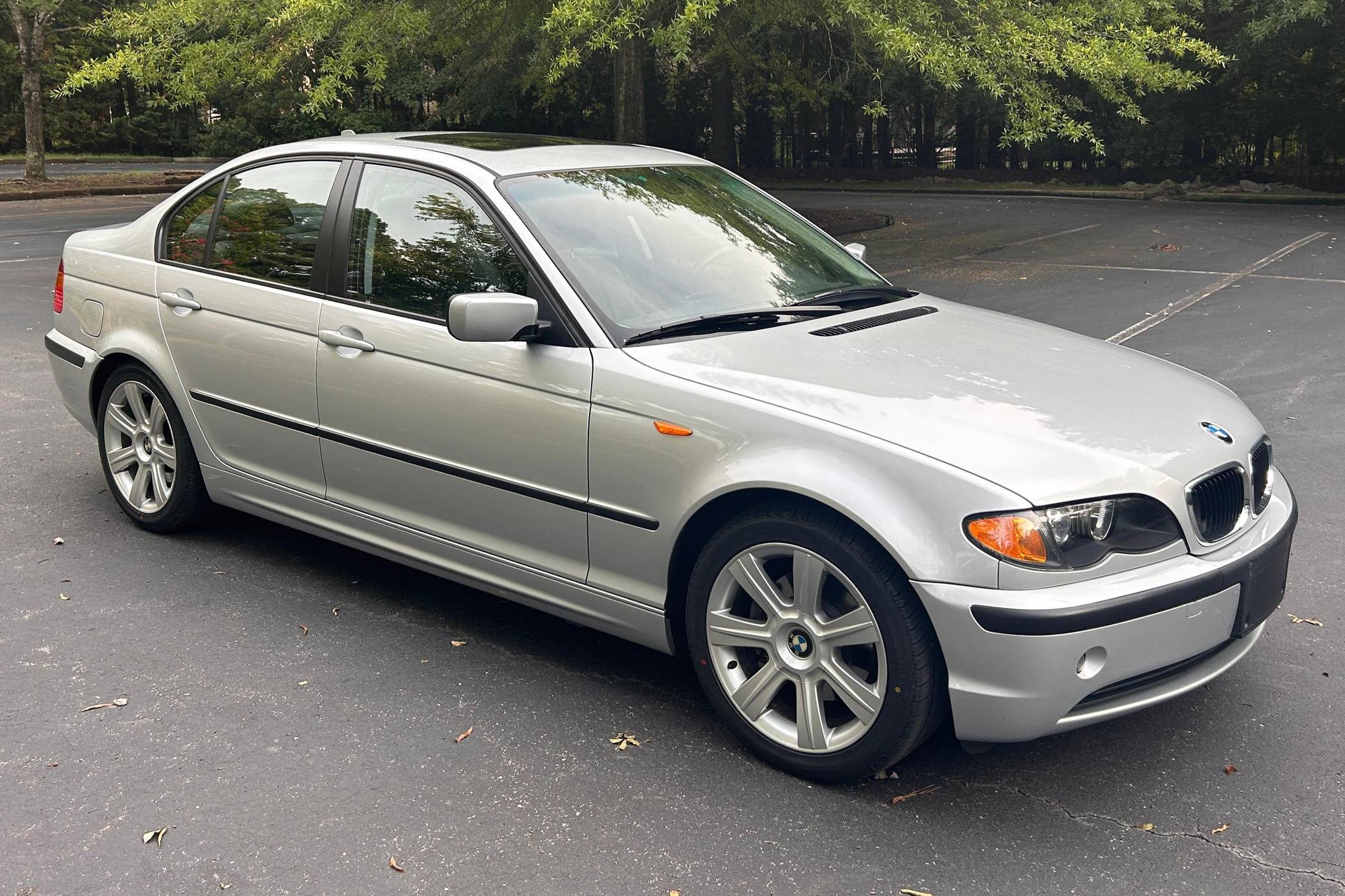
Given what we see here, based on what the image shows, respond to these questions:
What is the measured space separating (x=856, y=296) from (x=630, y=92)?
12496 mm

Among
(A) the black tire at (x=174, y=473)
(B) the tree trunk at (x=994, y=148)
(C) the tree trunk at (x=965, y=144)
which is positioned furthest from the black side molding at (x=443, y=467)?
(C) the tree trunk at (x=965, y=144)

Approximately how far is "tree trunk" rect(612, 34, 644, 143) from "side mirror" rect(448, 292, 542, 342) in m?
12.7

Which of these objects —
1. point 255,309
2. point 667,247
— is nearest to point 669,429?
point 667,247

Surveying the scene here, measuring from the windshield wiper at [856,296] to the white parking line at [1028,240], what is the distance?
11158 mm

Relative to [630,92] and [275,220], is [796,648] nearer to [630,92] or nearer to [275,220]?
[275,220]

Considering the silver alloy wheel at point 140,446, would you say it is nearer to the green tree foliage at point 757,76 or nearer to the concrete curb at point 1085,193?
the green tree foliage at point 757,76

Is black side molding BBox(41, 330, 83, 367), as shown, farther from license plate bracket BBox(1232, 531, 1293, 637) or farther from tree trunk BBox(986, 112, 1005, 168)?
tree trunk BBox(986, 112, 1005, 168)

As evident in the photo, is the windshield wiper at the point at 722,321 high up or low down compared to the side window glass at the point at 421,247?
A: down

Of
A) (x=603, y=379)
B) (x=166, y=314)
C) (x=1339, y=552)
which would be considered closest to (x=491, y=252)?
(x=603, y=379)

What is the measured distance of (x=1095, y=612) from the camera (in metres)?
3.11

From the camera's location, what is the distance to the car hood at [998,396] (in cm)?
325

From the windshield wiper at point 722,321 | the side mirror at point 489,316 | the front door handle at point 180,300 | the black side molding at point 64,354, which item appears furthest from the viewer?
the black side molding at point 64,354

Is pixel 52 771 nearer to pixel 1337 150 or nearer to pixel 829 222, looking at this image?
pixel 829 222

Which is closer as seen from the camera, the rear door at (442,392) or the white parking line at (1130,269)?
the rear door at (442,392)
